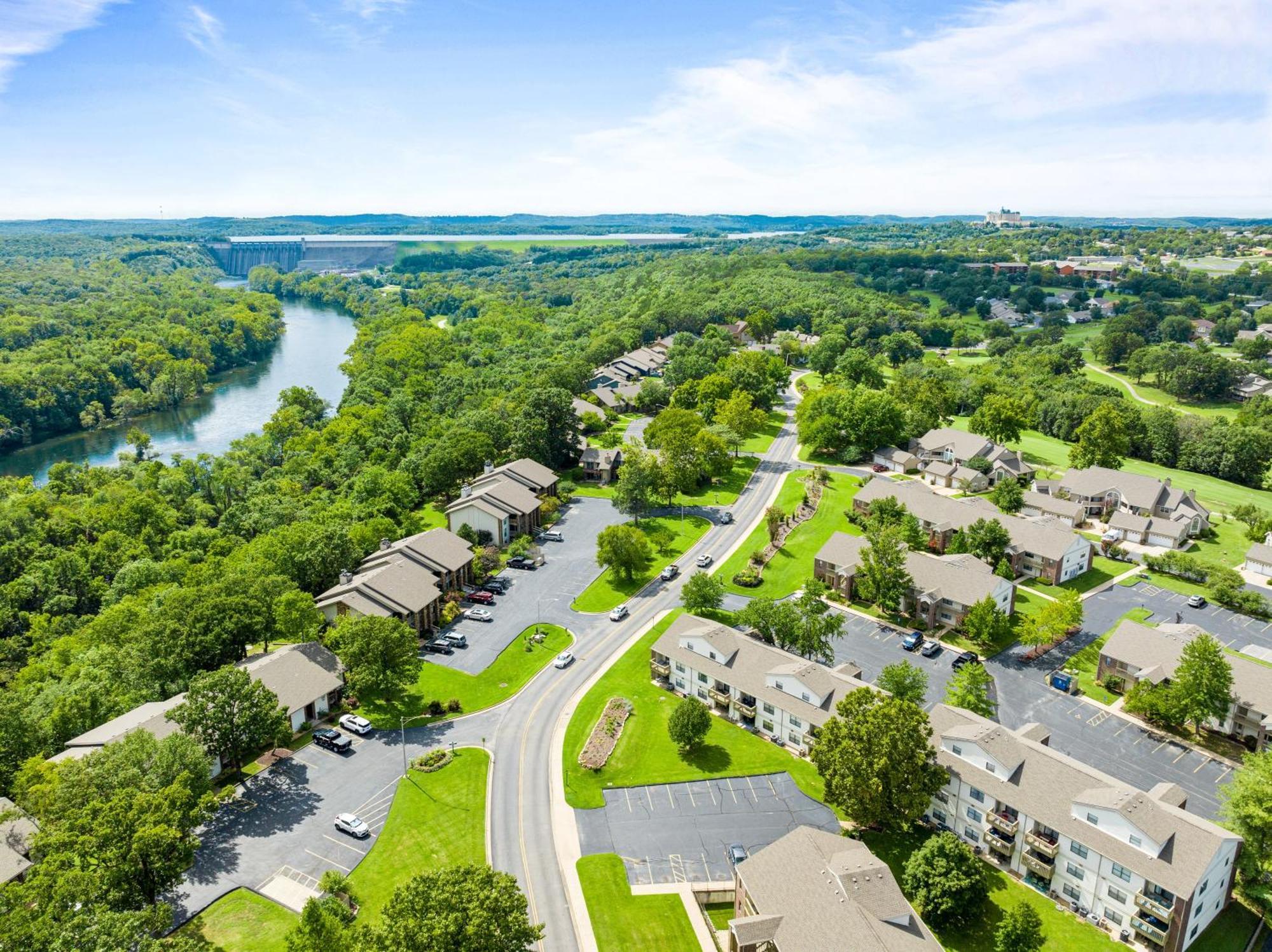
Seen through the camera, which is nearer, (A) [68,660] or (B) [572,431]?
(A) [68,660]

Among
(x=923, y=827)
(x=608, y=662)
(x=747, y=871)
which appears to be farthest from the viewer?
(x=608, y=662)

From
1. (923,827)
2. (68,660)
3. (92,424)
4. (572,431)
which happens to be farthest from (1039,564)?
(92,424)

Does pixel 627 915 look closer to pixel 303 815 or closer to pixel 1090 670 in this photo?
pixel 303 815

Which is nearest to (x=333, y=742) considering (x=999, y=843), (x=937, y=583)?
(x=999, y=843)

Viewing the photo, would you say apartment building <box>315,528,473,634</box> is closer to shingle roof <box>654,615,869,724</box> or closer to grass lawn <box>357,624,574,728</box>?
grass lawn <box>357,624,574,728</box>

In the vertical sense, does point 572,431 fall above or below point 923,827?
above

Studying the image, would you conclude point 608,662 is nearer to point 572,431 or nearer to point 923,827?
point 923,827

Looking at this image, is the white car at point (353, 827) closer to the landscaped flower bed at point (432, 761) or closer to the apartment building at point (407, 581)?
the landscaped flower bed at point (432, 761)
